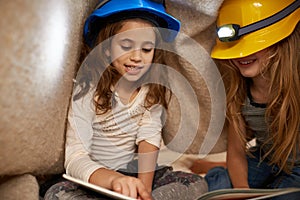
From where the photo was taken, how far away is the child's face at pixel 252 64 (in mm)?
938

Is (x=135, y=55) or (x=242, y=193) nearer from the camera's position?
(x=242, y=193)

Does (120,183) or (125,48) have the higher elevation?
(125,48)

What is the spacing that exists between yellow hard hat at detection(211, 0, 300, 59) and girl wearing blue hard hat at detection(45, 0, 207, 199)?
0.37ft

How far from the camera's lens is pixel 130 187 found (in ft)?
2.62

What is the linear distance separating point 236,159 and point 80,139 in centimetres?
37

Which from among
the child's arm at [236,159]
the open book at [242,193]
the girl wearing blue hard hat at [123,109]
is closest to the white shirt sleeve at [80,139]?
the girl wearing blue hard hat at [123,109]

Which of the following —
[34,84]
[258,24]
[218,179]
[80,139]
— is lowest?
[218,179]

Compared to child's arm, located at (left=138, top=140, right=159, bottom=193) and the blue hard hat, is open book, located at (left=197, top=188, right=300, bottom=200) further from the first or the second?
the blue hard hat

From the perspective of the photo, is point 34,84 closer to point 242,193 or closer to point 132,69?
point 132,69

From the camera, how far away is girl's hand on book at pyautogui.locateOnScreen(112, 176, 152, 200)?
793 millimetres

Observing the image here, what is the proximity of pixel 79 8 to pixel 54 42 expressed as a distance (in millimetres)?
111

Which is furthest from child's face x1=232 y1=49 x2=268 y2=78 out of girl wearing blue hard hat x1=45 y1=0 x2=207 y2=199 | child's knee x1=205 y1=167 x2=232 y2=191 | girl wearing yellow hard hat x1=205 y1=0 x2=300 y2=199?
child's knee x1=205 y1=167 x2=232 y2=191

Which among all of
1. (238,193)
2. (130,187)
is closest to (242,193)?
(238,193)

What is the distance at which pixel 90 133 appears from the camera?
0.92 metres
